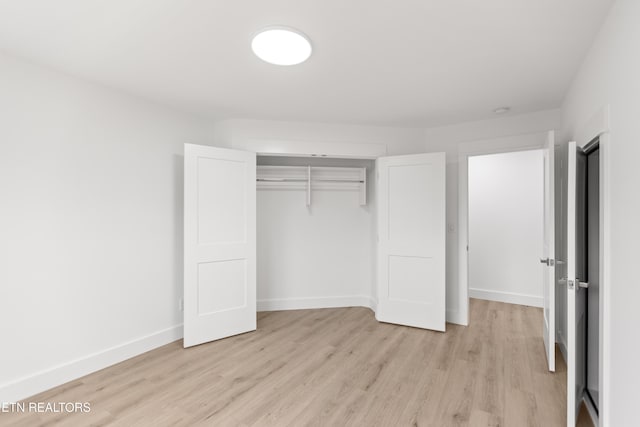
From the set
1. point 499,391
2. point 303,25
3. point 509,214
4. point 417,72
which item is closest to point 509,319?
point 509,214

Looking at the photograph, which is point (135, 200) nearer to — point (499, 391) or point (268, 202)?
point (268, 202)

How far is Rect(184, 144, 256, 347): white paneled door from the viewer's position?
10.4 ft

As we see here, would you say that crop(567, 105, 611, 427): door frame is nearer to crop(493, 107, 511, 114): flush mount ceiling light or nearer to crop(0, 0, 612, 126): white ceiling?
crop(0, 0, 612, 126): white ceiling

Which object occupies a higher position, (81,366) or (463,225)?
(463,225)

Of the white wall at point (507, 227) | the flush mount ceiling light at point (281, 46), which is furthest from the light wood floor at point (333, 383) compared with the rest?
the flush mount ceiling light at point (281, 46)

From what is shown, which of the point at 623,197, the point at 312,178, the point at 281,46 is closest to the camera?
the point at 623,197

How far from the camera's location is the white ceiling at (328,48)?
1.66 m

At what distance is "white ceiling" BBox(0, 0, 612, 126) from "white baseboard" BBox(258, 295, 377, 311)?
255 cm

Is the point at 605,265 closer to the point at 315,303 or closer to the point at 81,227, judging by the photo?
the point at 315,303

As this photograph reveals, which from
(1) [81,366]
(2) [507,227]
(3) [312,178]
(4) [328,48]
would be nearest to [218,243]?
(1) [81,366]

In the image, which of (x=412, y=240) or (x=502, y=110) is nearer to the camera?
(x=502, y=110)

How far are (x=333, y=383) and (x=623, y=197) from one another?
2.15 metres

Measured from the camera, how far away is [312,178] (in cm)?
434

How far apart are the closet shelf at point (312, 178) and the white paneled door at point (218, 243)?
628mm
